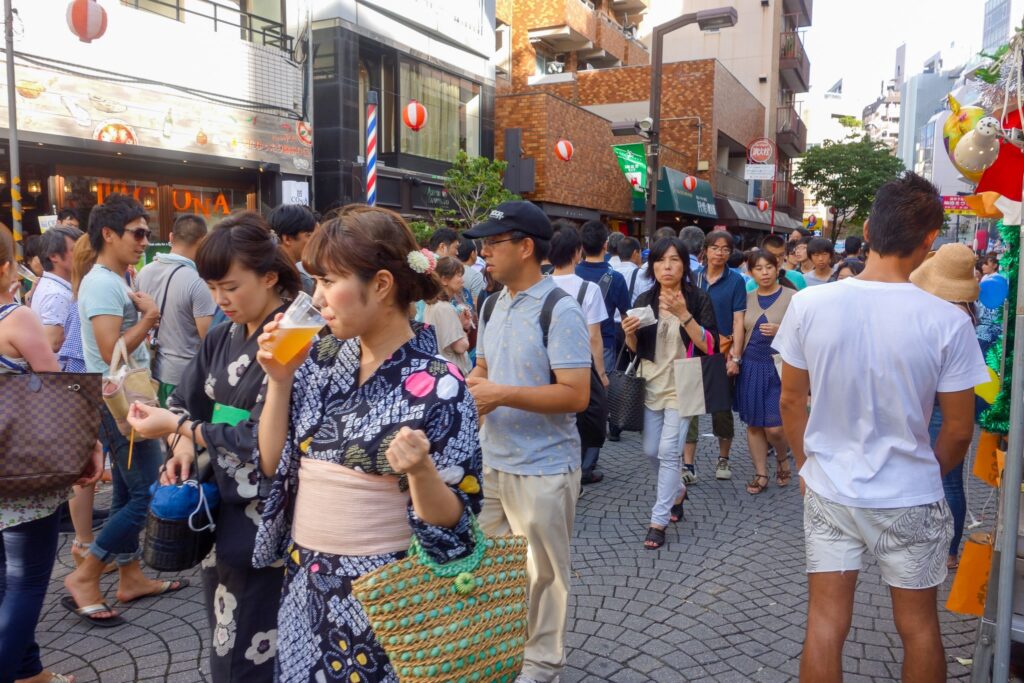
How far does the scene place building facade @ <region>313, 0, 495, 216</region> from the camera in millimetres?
14008

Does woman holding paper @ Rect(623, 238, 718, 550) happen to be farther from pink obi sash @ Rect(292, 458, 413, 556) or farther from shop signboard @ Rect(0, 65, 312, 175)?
shop signboard @ Rect(0, 65, 312, 175)

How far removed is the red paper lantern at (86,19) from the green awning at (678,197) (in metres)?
15.8

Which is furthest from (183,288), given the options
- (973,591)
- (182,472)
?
(973,591)

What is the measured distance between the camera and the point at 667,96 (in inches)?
1043

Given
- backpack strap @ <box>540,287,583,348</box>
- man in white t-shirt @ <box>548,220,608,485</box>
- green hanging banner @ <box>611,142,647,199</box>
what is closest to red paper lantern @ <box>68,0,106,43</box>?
man in white t-shirt @ <box>548,220,608,485</box>

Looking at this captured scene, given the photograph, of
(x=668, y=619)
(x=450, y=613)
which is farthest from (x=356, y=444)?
(x=668, y=619)

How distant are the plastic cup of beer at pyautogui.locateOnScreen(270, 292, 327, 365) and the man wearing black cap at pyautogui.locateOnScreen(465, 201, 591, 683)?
1.20 meters

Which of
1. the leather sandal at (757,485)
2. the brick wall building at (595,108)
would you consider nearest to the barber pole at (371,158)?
the leather sandal at (757,485)

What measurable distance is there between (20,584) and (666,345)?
150 inches

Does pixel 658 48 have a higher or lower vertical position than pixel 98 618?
higher

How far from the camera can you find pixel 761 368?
227 inches

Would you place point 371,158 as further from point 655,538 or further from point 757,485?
point 655,538

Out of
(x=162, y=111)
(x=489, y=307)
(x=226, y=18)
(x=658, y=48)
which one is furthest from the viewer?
(x=658, y=48)

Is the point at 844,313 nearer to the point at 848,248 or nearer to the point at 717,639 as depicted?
the point at 717,639
